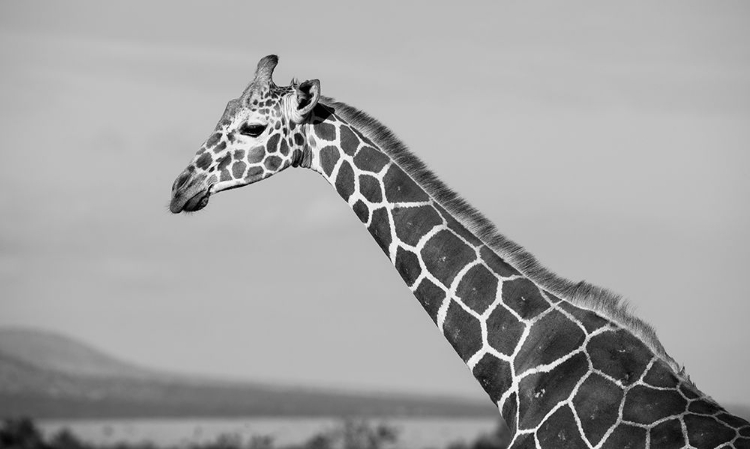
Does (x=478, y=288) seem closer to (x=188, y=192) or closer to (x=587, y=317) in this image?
(x=587, y=317)

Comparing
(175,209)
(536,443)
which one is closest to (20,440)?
(175,209)

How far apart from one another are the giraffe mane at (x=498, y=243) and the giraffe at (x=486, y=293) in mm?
13

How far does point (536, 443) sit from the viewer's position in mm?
10617

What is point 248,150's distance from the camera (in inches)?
497

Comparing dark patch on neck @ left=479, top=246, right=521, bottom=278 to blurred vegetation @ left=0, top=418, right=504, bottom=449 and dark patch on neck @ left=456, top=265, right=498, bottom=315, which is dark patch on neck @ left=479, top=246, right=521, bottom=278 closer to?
dark patch on neck @ left=456, top=265, right=498, bottom=315

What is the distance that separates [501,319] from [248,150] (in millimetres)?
3427

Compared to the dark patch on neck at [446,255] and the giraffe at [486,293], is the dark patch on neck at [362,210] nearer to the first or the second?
the giraffe at [486,293]

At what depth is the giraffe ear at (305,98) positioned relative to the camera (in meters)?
12.4

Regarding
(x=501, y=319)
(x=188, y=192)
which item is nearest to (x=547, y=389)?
(x=501, y=319)

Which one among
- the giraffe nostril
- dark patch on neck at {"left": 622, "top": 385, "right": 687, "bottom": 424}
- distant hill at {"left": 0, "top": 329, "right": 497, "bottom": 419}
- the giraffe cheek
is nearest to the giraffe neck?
dark patch on neck at {"left": 622, "top": 385, "right": 687, "bottom": 424}

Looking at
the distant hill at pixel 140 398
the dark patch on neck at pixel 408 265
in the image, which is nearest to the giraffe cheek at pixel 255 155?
the dark patch on neck at pixel 408 265

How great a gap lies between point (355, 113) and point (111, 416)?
292 ft

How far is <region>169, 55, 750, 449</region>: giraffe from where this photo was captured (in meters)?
10.4

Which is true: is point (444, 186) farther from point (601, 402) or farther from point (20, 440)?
point (20, 440)
